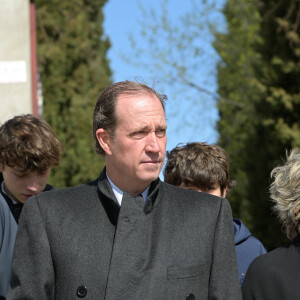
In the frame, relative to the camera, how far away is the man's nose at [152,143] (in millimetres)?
2891

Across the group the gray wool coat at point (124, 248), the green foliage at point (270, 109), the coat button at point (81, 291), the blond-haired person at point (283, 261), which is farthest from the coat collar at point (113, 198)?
the green foliage at point (270, 109)

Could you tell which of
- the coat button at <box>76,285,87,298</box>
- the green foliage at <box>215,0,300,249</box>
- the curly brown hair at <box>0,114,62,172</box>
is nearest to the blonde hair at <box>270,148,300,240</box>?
the coat button at <box>76,285,87,298</box>

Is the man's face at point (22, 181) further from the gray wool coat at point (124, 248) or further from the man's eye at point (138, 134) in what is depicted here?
the man's eye at point (138, 134)

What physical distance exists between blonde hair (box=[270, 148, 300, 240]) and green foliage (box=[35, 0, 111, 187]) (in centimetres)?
1529

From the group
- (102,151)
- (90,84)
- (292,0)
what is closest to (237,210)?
(90,84)

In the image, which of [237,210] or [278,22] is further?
[237,210]

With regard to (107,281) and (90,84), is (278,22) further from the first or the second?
(107,281)

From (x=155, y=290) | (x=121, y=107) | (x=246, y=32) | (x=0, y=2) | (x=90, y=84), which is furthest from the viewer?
(x=246, y=32)

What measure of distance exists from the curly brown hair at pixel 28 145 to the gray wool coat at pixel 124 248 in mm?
843

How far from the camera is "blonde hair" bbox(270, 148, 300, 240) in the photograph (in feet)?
10.1

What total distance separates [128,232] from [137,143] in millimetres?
348

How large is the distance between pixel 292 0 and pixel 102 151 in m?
11.6

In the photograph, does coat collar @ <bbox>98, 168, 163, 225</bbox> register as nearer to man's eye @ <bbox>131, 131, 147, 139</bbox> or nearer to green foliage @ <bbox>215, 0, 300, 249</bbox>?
man's eye @ <bbox>131, 131, 147, 139</bbox>

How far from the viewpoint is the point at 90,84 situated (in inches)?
783
